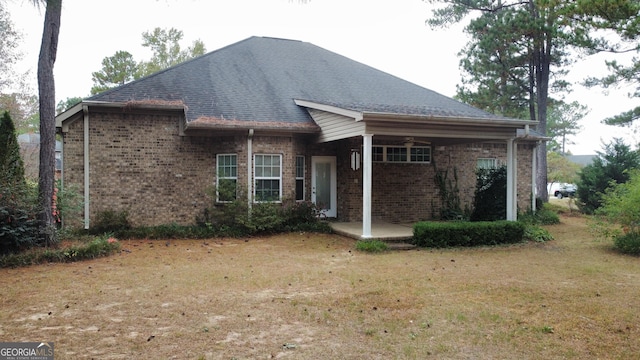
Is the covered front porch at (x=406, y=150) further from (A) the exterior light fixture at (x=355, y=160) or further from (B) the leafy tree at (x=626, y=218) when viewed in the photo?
(B) the leafy tree at (x=626, y=218)

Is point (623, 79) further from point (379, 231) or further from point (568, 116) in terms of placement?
point (568, 116)

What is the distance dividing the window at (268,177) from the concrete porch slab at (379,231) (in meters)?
1.99

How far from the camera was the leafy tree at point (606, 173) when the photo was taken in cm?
1880

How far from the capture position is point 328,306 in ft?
19.0

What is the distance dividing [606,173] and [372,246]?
14.2 meters

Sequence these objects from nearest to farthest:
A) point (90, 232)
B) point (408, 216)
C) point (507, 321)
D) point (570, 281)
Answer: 1. point (507, 321)
2. point (570, 281)
3. point (90, 232)
4. point (408, 216)

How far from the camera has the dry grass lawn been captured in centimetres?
436

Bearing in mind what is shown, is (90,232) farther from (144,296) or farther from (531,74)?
(531,74)

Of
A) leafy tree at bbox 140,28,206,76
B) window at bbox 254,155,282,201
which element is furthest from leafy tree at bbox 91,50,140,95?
window at bbox 254,155,282,201

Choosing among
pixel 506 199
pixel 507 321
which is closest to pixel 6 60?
pixel 506 199

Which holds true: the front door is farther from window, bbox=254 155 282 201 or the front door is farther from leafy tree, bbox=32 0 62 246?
leafy tree, bbox=32 0 62 246

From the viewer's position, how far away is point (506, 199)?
13109 millimetres

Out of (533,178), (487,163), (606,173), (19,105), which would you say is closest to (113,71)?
(19,105)

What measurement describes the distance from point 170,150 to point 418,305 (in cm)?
918
